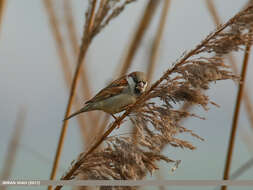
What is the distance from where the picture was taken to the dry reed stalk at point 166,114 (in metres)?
1.46

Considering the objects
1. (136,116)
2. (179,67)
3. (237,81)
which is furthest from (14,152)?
(237,81)

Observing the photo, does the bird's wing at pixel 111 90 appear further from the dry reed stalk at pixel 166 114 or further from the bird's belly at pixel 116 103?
the dry reed stalk at pixel 166 114

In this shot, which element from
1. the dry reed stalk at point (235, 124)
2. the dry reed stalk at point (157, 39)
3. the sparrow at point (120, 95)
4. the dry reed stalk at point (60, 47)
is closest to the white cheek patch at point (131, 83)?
the sparrow at point (120, 95)

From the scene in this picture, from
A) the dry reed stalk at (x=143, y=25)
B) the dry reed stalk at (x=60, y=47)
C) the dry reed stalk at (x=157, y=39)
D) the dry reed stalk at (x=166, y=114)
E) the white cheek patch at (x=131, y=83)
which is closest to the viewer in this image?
the dry reed stalk at (x=166, y=114)

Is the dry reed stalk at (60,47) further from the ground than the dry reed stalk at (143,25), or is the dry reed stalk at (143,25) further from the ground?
the dry reed stalk at (143,25)

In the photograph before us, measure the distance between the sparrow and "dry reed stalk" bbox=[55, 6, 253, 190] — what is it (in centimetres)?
78

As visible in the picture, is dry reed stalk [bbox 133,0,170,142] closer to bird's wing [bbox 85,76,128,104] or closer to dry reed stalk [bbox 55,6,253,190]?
bird's wing [bbox 85,76,128,104]

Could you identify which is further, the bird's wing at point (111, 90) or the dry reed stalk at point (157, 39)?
the bird's wing at point (111, 90)

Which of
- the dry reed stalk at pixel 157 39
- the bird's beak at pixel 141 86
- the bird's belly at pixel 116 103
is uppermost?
the dry reed stalk at pixel 157 39

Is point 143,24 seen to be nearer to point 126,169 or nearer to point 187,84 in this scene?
point 187,84

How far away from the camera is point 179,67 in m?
1.53

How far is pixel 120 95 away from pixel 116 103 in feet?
0.25

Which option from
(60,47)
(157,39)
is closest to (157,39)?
(157,39)

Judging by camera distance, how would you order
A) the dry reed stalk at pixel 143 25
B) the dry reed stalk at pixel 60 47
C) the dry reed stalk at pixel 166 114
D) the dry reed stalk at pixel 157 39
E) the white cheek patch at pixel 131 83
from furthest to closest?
the white cheek patch at pixel 131 83 < the dry reed stalk at pixel 157 39 < the dry reed stalk at pixel 60 47 < the dry reed stalk at pixel 143 25 < the dry reed stalk at pixel 166 114
